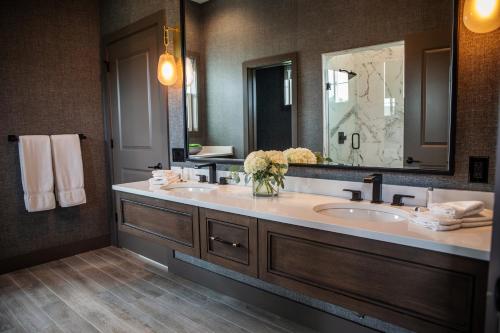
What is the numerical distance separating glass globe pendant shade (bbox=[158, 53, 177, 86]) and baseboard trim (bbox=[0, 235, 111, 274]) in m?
1.88

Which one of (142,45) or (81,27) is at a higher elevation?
(81,27)

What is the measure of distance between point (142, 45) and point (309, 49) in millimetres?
1724

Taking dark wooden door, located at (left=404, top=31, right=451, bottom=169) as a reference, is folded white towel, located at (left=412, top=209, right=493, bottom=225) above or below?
below

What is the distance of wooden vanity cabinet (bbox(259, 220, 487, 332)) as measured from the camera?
1113 mm

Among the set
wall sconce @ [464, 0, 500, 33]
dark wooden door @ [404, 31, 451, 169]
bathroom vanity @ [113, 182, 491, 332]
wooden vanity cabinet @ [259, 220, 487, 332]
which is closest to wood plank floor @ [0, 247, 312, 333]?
bathroom vanity @ [113, 182, 491, 332]

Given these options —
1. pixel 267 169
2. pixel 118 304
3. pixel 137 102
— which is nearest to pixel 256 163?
pixel 267 169

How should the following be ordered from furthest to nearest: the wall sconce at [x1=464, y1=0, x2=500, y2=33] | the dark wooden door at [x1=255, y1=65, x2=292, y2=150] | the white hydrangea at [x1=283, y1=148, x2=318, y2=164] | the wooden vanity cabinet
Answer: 1. the dark wooden door at [x1=255, y1=65, x2=292, y2=150]
2. the white hydrangea at [x1=283, y1=148, x2=318, y2=164]
3. the wall sconce at [x1=464, y1=0, x2=500, y2=33]
4. the wooden vanity cabinet

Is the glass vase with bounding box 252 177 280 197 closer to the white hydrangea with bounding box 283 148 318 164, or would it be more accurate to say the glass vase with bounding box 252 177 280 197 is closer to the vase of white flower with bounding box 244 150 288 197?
the vase of white flower with bounding box 244 150 288 197

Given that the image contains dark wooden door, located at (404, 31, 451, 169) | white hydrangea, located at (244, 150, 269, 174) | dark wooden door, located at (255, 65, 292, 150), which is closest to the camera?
dark wooden door, located at (404, 31, 451, 169)

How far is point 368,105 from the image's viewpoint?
1.81m

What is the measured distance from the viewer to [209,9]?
259cm

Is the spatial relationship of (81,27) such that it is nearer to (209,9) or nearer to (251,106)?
(209,9)

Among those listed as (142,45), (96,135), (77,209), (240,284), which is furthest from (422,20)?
(77,209)

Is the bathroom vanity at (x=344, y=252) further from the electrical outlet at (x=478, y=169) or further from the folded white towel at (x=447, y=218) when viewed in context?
the electrical outlet at (x=478, y=169)
